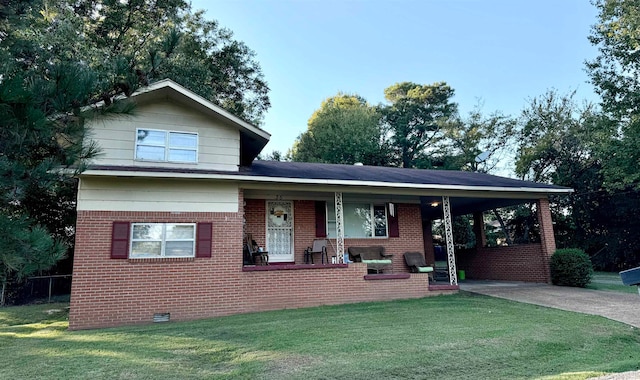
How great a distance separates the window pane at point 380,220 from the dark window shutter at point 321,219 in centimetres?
184

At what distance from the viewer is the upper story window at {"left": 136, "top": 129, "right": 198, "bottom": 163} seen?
9133 mm

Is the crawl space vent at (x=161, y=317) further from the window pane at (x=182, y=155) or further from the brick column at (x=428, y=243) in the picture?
the brick column at (x=428, y=243)

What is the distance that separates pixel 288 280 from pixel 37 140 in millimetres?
6655

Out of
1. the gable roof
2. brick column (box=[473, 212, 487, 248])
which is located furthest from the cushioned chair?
brick column (box=[473, 212, 487, 248])

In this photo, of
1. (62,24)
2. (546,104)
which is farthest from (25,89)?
(546,104)

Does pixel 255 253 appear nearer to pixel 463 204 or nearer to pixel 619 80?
pixel 463 204

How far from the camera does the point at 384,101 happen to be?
36.1 metres

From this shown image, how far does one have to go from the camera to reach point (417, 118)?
33.8m

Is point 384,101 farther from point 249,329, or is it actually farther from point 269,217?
point 249,329

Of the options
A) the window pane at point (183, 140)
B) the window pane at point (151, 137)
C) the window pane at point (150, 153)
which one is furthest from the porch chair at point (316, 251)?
the window pane at point (151, 137)

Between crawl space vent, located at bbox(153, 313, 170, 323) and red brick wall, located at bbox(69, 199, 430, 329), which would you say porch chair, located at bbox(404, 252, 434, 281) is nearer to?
red brick wall, located at bbox(69, 199, 430, 329)

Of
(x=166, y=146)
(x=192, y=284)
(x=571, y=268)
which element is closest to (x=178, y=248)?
(x=192, y=284)

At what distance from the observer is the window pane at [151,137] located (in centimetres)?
919

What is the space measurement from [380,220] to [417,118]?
76.4ft
